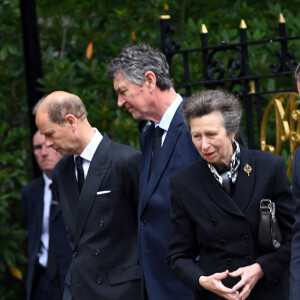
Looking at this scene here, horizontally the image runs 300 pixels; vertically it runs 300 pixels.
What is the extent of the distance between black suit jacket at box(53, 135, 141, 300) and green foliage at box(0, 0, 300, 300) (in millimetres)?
2161

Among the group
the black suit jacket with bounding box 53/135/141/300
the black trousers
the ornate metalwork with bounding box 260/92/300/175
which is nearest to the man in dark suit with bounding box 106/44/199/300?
the black suit jacket with bounding box 53/135/141/300

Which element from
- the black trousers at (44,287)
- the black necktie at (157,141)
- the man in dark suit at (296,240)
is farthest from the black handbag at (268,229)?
the black trousers at (44,287)

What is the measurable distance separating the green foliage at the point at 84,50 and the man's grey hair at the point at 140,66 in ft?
7.38

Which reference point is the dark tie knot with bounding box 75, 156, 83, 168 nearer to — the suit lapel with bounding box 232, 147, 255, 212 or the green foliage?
the suit lapel with bounding box 232, 147, 255, 212

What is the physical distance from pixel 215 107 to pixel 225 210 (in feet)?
1.47

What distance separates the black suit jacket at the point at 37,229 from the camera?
695cm

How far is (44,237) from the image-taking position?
23.6 ft

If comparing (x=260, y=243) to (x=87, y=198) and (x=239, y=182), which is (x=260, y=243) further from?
(x=87, y=198)

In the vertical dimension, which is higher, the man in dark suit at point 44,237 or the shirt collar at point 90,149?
the shirt collar at point 90,149

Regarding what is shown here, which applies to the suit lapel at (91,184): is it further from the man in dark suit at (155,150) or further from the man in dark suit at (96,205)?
the man in dark suit at (155,150)

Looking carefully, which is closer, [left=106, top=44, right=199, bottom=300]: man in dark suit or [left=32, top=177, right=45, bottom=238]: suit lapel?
[left=106, top=44, right=199, bottom=300]: man in dark suit

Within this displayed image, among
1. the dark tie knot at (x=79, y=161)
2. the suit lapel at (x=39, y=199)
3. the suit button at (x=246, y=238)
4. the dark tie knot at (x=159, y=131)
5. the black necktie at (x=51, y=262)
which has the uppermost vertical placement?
the dark tie knot at (x=159, y=131)

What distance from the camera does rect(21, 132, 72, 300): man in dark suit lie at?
22.9ft

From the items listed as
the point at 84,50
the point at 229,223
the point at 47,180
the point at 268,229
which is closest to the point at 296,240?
the point at 268,229
